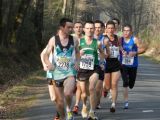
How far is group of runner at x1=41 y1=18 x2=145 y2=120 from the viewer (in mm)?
10375

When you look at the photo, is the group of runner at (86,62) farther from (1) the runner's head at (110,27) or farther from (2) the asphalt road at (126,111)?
(2) the asphalt road at (126,111)

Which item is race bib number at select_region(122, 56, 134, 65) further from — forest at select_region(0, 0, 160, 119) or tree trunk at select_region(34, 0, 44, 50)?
tree trunk at select_region(34, 0, 44, 50)

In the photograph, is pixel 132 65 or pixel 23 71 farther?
pixel 23 71

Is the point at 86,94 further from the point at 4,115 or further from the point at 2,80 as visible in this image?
the point at 2,80

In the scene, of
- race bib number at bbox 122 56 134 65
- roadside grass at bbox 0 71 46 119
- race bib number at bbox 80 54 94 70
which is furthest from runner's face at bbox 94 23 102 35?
roadside grass at bbox 0 71 46 119

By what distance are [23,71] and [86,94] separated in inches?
596

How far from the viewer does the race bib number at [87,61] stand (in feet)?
37.8

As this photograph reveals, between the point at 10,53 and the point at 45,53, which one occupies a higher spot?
the point at 45,53

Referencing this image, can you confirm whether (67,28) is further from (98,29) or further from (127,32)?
(127,32)

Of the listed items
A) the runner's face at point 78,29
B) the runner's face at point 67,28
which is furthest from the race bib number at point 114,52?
the runner's face at point 67,28

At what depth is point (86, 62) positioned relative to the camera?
11.5 m

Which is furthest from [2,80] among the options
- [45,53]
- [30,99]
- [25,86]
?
[45,53]

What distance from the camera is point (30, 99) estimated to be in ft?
51.2

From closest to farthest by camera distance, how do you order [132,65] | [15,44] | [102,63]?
[102,63] → [132,65] → [15,44]
